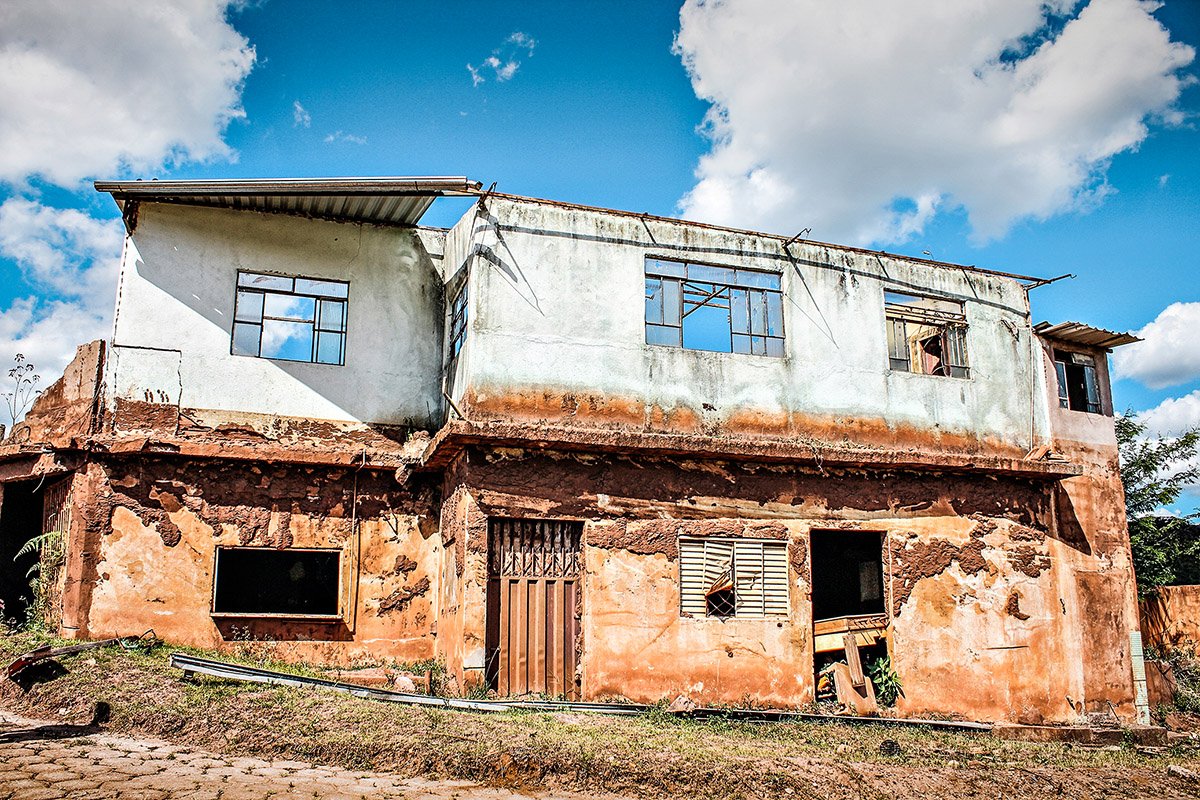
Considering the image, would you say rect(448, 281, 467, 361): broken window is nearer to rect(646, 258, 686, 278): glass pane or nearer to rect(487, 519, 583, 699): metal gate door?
rect(646, 258, 686, 278): glass pane

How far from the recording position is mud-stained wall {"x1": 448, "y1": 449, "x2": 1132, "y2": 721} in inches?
466

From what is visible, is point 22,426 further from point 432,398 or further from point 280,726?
point 280,726

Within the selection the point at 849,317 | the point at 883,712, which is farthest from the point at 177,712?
the point at 849,317

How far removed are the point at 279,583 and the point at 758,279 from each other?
330 inches

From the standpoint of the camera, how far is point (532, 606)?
11.7 metres

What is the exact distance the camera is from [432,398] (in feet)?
45.1

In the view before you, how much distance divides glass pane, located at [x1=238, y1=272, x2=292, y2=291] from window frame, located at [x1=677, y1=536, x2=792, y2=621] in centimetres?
637

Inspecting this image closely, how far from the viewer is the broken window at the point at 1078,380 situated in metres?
16.0

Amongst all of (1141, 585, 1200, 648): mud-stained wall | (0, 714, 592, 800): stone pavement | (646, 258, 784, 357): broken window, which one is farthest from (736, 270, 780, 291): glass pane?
(1141, 585, 1200, 648): mud-stained wall

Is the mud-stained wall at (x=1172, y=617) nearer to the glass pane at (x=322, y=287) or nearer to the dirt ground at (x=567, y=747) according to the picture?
the dirt ground at (x=567, y=747)

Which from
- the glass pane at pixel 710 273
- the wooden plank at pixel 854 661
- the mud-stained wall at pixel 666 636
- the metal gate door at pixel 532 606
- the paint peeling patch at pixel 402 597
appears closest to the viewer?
the metal gate door at pixel 532 606


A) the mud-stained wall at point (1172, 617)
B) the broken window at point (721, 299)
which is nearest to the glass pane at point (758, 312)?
the broken window at point (721, 299)

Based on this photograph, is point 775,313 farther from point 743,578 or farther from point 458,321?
point 458,321

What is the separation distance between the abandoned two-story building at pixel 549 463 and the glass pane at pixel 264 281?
0.06 m
